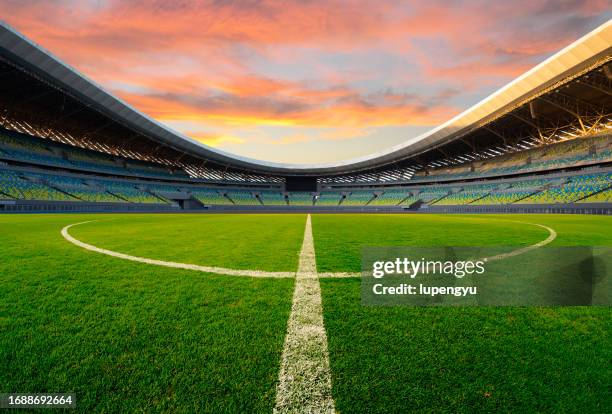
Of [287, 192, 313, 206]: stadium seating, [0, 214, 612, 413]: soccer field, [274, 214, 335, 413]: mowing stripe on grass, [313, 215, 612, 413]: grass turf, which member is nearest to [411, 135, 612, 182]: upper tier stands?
[287, 192, 313, 206]: stadium seating

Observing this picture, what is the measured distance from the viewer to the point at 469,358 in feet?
5.13

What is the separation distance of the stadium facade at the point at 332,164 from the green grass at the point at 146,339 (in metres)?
26.5

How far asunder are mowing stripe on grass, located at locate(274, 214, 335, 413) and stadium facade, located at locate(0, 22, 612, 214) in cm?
2732

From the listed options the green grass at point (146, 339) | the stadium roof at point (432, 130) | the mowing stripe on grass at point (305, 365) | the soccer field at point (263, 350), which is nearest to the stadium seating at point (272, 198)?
the stadium roof at point (432, 130)

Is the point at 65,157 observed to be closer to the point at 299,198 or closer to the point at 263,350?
the point at 299,198

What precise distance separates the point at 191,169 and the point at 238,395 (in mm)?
64833

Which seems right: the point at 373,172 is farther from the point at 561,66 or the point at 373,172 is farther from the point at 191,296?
the point at 191,296

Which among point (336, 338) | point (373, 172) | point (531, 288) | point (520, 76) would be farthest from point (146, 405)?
point (373, 172)

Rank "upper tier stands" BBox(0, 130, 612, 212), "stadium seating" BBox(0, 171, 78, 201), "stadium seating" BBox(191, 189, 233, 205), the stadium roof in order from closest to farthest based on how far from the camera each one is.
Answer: the stadium roof < "stadium seating" BBox(0, 171, 78, 201) < "upper tier stands" BBox(0, 130, 612, 212) < "stadium seating" BBox(191, 189, 233, 205)

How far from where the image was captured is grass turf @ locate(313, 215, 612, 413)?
1.22 m

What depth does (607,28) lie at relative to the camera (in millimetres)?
17625

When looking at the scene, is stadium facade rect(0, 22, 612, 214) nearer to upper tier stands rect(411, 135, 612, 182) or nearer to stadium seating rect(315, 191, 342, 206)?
upper tier stands rect(411, 135, 612, 182)

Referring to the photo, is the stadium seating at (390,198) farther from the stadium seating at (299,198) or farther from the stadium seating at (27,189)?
the stadium seating at (27,189)

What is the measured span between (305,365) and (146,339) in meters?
1.04
